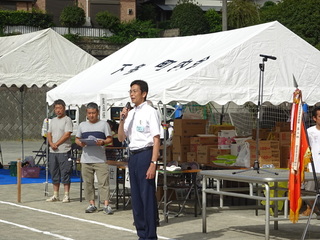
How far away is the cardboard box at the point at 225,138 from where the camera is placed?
14.6 meters

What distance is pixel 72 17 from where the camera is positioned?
53.8 m

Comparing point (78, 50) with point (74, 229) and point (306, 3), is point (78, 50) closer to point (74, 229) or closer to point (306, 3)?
point (74, 229)

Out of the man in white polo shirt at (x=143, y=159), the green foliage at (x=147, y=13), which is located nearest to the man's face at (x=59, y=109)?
the man in white polo shirt at (x=143, y=159)

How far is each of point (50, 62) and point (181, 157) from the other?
709cm

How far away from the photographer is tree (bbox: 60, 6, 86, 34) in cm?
5380

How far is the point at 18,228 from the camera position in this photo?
11773 mm

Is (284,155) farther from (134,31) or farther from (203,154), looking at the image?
(134,31)

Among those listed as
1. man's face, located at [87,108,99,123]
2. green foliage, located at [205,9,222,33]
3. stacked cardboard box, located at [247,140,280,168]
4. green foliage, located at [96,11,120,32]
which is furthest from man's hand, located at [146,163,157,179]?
green foliage, located at [205,9,222,33]

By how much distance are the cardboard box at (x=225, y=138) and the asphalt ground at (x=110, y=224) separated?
1179 mm

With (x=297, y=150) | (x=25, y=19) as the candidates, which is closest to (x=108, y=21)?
(x=25, y=19)

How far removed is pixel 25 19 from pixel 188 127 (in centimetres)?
3963

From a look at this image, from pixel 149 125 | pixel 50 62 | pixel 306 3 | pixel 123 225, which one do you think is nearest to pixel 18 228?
pixel 123 225

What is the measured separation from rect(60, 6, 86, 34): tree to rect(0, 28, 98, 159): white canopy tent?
32.1m

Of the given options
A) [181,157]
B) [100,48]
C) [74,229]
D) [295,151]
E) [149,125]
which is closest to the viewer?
[295,151]
